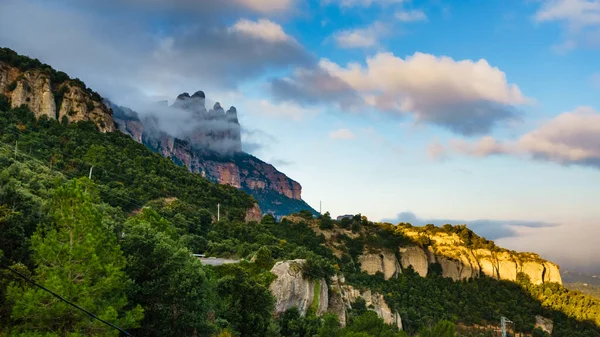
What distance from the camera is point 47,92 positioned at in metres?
91.4

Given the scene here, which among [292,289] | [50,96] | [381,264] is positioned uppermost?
[50,96]

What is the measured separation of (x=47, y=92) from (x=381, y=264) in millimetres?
91319

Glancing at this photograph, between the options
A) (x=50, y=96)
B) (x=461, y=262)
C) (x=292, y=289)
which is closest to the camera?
(x=292, y=289)

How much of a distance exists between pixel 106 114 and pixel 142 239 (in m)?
79.0

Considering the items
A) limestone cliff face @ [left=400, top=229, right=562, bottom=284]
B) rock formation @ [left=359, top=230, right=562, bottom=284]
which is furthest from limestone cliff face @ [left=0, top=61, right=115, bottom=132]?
limestone cliff face @ [left=400, top=229, right=562, bottom=284]

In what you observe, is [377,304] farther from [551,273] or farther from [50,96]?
[551,273]

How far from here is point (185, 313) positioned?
103 feet

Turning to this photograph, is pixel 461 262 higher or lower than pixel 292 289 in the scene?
higher

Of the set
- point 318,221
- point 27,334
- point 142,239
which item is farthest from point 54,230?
point 318,221

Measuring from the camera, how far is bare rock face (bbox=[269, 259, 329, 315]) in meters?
52.8

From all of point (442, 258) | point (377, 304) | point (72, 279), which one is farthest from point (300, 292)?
point (442, 258)

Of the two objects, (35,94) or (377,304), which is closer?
(35,94)

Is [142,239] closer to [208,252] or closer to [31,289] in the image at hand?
[31,289]

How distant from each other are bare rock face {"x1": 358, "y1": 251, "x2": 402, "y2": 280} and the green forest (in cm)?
256
